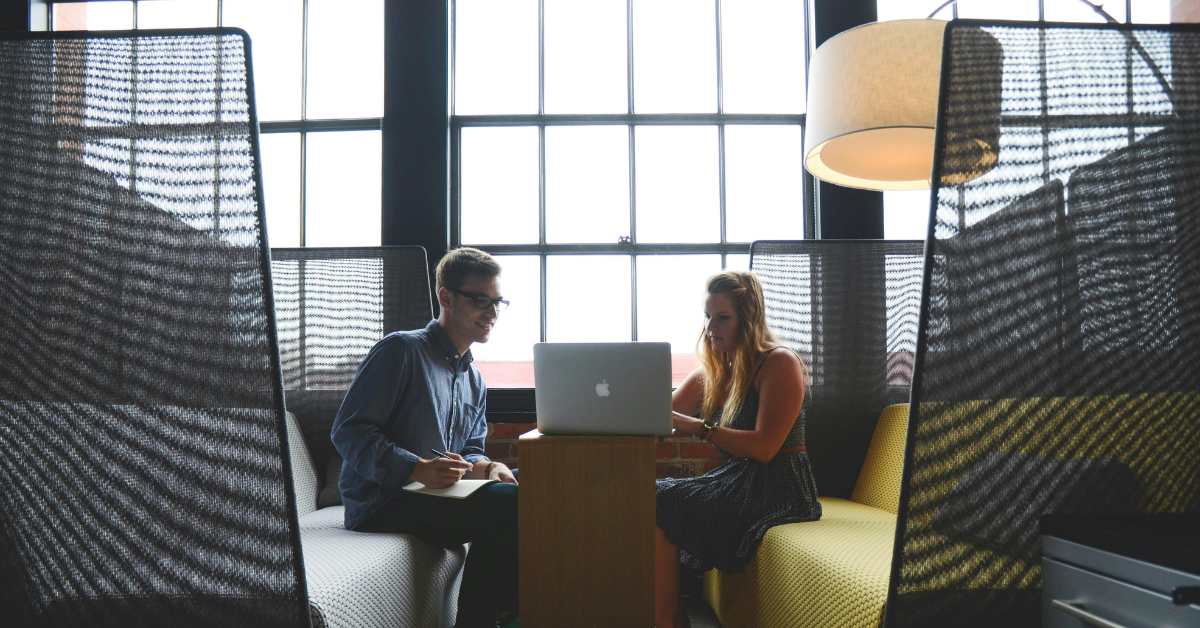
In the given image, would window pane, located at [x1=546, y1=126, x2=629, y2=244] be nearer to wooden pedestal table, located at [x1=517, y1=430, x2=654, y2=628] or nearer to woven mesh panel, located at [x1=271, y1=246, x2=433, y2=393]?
woven mesh panel, located at [x1=271, y1=246, x2=433, y2=393]

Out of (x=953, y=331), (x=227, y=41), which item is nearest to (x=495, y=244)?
(x=227, y=41)

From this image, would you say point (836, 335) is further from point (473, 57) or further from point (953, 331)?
point (473, 57)

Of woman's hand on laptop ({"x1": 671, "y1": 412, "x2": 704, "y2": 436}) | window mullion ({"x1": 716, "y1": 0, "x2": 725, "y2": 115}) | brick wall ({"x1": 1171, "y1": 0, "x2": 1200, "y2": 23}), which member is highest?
brick wall ({"x1": 1171, "y1": 0, "x2": 1200, "y2": 23})

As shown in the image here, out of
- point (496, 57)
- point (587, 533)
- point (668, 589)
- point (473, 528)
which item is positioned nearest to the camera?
point (587, 533)

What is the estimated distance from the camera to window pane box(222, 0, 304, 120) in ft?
10.4

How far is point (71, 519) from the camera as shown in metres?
1.12

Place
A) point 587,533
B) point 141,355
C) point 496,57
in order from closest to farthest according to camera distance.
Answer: point 141,355, point 587,533, point 496,57

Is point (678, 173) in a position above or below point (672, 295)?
above

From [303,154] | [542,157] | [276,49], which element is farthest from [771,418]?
[276,49]

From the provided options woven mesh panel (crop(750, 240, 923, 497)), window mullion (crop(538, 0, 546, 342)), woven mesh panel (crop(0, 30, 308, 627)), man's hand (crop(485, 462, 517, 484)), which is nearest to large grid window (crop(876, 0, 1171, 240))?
woven mesh panel (crop(750, 240, 923, 497))

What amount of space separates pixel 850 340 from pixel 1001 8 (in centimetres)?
187

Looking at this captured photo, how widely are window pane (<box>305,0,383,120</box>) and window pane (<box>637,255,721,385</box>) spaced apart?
1.40 meters

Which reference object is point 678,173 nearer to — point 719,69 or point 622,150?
point 622,150

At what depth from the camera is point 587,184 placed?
3.13m
